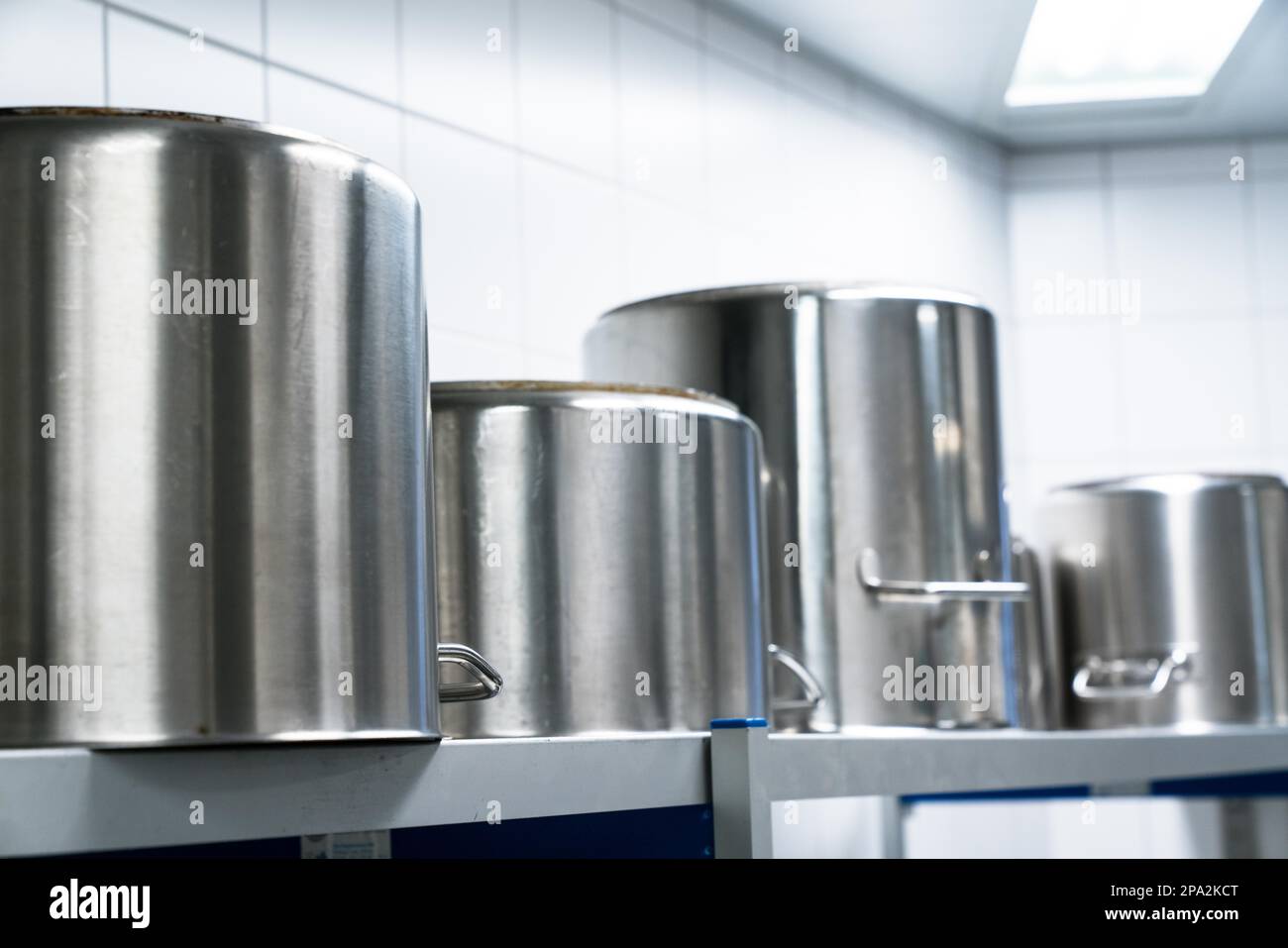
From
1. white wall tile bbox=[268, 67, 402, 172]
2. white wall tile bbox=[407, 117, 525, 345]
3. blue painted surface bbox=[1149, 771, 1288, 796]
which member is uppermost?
white wall tile bbox=[268, 67, 402, 172]

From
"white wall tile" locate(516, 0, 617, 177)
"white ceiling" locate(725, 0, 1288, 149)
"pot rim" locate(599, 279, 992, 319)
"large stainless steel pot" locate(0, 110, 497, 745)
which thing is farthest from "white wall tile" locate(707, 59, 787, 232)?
"large stainless steel pot" locate(0, 110, 497, 745)

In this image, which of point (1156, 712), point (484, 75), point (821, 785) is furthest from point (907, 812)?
point (821, 785)

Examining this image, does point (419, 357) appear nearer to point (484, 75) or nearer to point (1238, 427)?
point (484, 75)

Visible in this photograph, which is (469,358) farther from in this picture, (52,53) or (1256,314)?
(1256,314)

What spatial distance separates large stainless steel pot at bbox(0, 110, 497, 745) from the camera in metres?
0.65

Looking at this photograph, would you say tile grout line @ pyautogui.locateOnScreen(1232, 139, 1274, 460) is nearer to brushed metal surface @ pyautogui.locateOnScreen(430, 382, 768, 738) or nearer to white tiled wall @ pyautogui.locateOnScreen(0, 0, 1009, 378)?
white tiled wall @ pyautogui.locateOnScreen(0, 0, 1009, 378)

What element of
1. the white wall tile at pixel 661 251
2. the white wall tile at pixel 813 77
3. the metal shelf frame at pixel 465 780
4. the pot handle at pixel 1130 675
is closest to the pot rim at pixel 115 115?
the metal shelf frame at pixel 465 780

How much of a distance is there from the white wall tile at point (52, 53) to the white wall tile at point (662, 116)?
0.78m

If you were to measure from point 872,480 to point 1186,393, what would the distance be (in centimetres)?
176

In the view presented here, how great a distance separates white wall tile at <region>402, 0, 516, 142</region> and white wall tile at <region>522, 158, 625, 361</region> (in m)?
0.07

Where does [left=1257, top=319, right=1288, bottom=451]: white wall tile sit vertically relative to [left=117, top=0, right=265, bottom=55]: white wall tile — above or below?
below

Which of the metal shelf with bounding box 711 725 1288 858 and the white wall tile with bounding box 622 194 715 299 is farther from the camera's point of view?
the white wall tile with bounding box 622 194 715 299

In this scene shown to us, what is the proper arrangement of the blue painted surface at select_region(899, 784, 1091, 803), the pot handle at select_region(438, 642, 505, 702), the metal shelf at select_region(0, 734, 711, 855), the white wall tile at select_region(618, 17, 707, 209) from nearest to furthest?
the metal shelf at select_region(0, 734, 711, 855), the pot handle at select_region(438, 642, 505, 702), the white wall tile at select_region(618, 17, 707, 209), the blue painted surface at select_region(899, 784, 1091, 803)

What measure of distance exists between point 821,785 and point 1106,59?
1.84 metres
